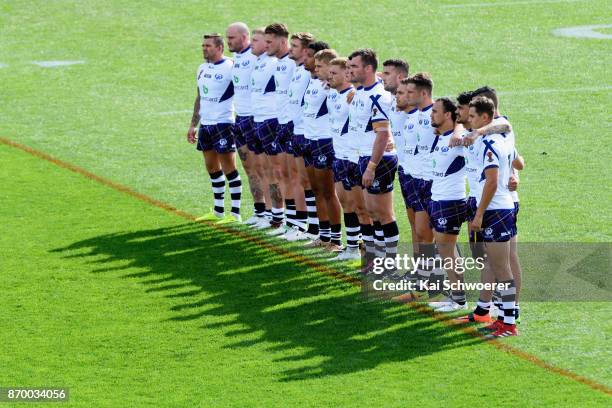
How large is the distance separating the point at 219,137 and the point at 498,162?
6.24m

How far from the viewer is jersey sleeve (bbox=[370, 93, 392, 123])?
1452cm

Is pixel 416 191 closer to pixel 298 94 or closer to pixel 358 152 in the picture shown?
pixel 358 152

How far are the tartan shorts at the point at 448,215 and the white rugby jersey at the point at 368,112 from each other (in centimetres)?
144

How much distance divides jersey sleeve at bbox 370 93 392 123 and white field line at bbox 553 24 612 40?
50.5 feet

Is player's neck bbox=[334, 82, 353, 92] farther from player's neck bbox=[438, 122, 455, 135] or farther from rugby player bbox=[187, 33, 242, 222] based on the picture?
rugby player bbox=[187, 33, 242, 222]

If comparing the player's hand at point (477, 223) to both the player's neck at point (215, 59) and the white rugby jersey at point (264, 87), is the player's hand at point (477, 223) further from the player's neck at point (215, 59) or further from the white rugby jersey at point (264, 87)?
the player's neck at point (215, 59)

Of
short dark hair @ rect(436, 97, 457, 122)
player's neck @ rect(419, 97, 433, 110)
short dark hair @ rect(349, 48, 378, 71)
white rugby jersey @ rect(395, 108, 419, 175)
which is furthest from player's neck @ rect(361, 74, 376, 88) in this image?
short dark hair @ rect(436, 97, 457, 122)

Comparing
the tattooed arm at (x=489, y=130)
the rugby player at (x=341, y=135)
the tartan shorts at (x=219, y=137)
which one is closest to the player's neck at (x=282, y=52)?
the tartan shorts at (x=219, y=137)

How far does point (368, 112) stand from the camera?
14.8 m

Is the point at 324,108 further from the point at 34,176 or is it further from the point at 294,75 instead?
the point at 34,176

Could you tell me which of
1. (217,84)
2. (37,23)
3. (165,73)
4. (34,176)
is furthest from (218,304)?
(37,23)

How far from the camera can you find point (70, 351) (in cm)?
1323

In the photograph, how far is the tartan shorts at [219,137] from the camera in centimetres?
1798

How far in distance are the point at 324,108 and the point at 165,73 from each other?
12.0 meters
